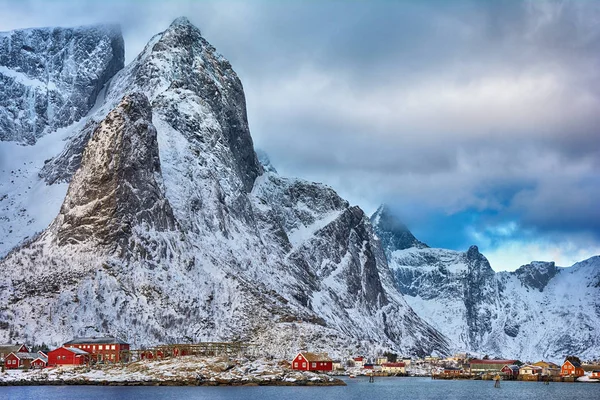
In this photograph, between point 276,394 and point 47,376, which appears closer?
point 276,394

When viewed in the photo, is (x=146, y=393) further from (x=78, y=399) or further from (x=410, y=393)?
(x=410, y=393)

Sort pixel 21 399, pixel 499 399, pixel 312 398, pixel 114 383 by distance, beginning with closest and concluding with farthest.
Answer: pixel 21 399 < pixel 312 398 < pixel 499 399 < pixel 114 383

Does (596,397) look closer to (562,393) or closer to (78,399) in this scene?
(562,393)

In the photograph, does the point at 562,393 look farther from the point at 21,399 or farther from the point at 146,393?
the point at 21,399

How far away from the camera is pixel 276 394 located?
175000 millimetres

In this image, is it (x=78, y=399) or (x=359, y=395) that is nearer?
(x=78, y=399)

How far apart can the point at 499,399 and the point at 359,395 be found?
25.3 m

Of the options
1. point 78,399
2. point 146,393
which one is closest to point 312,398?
point 146,393

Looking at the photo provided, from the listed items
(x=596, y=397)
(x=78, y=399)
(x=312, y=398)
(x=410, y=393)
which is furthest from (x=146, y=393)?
(x=596, y=397)

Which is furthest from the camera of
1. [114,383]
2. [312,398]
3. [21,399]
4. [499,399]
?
[114,383]

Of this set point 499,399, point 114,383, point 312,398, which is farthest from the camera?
point 114,383

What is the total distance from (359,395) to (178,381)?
120ft

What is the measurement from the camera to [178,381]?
638ft

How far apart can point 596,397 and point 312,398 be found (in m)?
53.0
